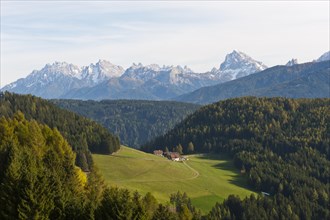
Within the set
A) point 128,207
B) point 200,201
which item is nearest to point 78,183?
point 128,207

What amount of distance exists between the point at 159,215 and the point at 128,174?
106 m

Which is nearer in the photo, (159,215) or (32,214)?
(32,214)

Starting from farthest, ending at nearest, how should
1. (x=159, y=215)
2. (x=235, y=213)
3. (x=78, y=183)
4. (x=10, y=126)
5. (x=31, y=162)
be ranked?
(x=235, y=213), (x=10, y=126), (x=78, y=183), (x=31, y=162), (x=159, y=215)

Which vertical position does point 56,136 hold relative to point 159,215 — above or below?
above

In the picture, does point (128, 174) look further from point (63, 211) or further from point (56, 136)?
point (63, 211)

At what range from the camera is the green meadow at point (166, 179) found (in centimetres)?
15650

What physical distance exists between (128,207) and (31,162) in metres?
20.5

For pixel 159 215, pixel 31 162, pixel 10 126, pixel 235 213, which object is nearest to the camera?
pixel 159 215

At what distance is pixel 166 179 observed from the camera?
17250cm

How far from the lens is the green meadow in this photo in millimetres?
156500

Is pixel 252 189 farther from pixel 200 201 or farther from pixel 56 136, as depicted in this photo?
pixel 56 136

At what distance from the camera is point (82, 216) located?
60125 mm

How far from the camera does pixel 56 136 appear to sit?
11419 cm

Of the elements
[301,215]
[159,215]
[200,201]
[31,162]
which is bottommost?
[301,215]
